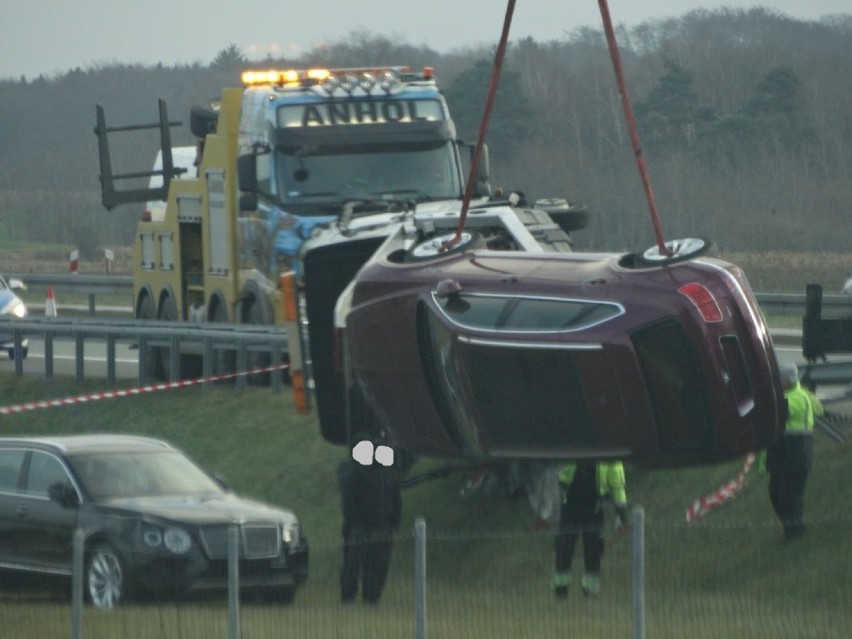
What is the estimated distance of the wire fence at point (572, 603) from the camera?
28.8 feet

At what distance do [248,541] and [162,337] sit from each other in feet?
32.0

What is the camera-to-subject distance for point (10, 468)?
1421 centimetres

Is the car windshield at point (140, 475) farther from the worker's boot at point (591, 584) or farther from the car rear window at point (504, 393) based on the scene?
the worker's boot at point (591, 584)

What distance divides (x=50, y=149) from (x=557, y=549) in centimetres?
6447

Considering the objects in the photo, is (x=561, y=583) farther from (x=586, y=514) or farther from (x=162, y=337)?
(x=162, y=337)

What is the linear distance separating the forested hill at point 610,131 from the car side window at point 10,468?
34.6 m

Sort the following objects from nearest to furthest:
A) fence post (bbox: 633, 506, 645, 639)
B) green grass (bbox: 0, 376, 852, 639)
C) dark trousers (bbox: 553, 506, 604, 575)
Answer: fence post (bbox: 633, 506, 645, 639)
green grass (bbox: 0, 376, 852, 639)
dark trousers (bbox: 553, 506, 604, 575)

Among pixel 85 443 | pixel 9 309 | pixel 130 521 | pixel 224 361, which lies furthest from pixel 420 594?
pixel 9 309

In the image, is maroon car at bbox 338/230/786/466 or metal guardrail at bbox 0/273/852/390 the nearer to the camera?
maroon car at bbox 338/230/786/466

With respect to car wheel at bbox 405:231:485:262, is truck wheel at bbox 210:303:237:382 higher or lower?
lower

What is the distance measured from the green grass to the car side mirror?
5.69 ft

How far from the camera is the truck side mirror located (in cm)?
2044

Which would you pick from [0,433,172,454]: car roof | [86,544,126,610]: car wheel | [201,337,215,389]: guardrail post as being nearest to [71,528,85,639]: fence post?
[86,544,126,610]: car wheel

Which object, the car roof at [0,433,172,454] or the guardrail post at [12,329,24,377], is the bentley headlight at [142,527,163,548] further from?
the guardrail post at [12,329,24,377]
